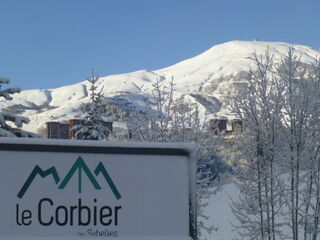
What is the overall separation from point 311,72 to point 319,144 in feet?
10.1

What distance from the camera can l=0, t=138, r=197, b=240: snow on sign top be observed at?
11.6ft

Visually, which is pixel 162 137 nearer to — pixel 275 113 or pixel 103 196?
pixel 275 113

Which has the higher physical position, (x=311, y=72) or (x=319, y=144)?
(x=311, y=72)

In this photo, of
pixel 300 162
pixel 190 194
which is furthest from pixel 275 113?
pixel 190 194

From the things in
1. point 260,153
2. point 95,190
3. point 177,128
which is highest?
point 177,128

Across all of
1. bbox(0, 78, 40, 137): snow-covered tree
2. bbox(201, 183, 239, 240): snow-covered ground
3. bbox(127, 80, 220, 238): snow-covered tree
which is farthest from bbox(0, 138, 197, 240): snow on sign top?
bbox(201, 183, 239, 240): snow-covered ground

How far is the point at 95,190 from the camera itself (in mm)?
3635

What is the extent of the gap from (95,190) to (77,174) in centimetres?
18

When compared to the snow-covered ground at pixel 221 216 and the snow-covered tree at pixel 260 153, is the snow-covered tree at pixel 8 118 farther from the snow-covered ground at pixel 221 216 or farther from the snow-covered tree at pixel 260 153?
the snow-covered ground at pixel 221 216

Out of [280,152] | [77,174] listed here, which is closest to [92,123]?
[280,152]

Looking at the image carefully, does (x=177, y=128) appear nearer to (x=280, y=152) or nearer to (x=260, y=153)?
(x=260, y=153)

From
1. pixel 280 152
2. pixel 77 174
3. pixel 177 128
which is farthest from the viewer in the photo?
pixel 177 128

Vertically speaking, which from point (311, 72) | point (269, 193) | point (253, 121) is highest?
point (311, 72)

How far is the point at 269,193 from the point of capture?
1884 centimetres
